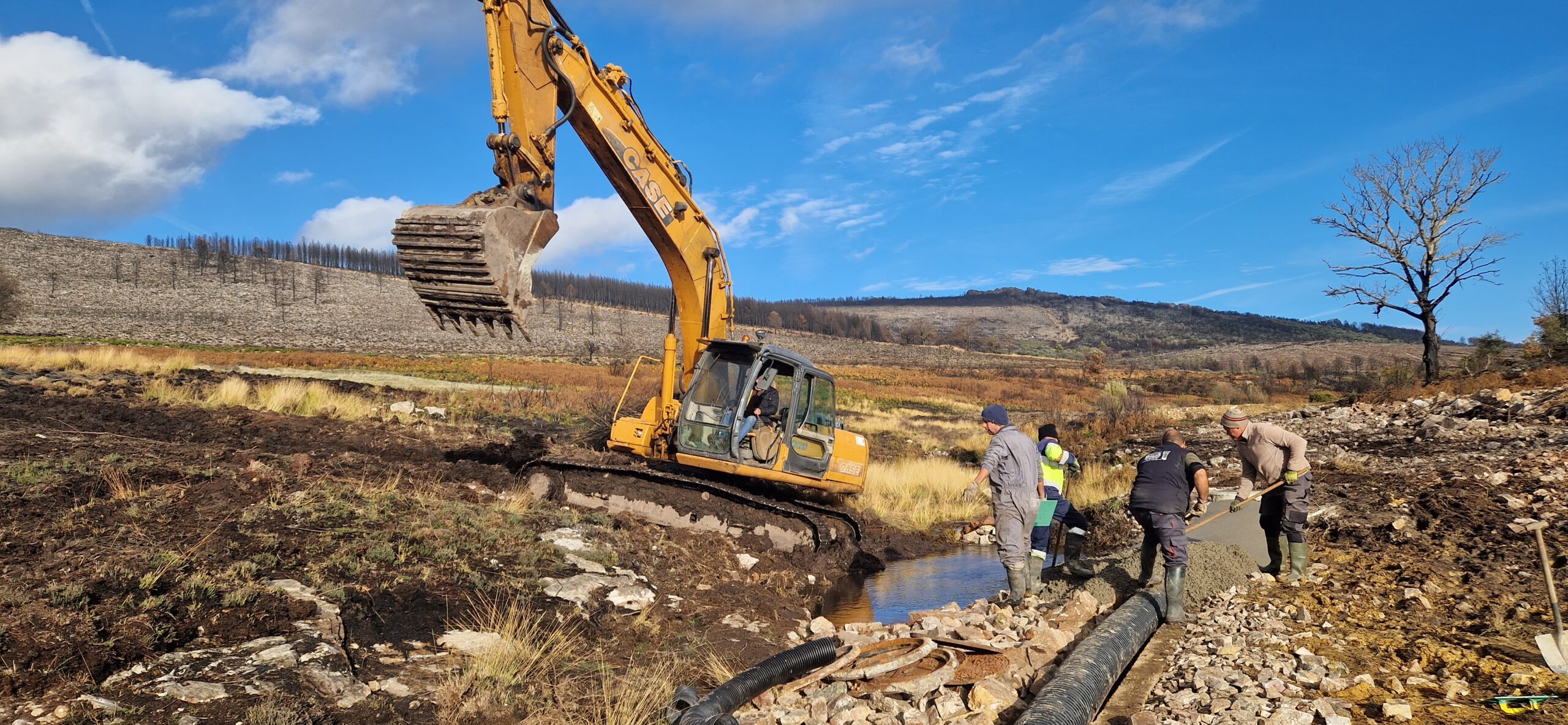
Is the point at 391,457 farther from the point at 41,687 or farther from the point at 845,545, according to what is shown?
the point at 41,687

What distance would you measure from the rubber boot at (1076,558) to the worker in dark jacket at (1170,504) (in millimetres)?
1372

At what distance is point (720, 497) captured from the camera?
10.8m

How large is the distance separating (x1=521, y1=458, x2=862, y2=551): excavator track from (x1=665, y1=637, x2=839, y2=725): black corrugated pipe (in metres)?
4.44

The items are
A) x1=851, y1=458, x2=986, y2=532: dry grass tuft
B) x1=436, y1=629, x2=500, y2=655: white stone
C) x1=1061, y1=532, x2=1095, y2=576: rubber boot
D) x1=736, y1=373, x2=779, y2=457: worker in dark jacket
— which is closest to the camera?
x1=436, y1=629, x2=500, y2=655: white stone

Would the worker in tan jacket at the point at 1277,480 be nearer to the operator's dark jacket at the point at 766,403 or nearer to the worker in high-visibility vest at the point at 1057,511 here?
the worker in high-visibility vest at the point at 1057,511

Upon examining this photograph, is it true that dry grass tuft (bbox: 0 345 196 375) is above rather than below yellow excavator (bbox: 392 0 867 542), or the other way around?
below

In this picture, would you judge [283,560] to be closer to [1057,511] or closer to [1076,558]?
[1057,511]

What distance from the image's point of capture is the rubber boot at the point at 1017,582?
832 centimetres

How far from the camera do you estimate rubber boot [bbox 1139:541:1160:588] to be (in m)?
8.21

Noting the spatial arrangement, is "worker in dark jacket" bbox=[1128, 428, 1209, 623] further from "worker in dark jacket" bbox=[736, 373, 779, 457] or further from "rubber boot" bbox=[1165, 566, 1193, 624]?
"worker in dark jacket" bbox=[736, 373, 779, 457]

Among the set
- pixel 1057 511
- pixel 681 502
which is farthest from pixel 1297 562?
pixel 681 502

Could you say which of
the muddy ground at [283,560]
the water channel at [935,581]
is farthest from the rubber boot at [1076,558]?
the muddy ground at [283,560]

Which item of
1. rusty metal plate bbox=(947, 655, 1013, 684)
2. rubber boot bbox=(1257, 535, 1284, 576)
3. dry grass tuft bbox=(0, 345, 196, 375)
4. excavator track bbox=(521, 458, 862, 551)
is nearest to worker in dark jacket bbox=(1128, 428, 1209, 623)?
rubber boot bbox=(1257, 535, 1284, 576)

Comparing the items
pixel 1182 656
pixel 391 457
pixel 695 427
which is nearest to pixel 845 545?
pixel 695 427
